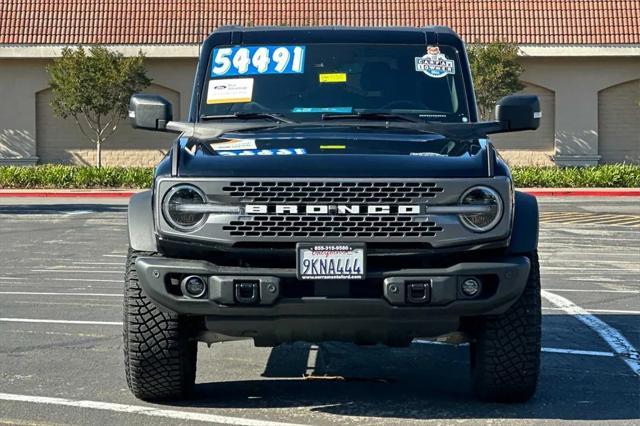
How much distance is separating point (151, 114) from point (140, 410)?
78.1 inches

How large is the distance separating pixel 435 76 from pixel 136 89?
28789mm

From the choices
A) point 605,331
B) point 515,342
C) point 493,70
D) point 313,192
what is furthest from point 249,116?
point 493,70

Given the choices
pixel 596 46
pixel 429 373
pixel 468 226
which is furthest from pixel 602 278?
pixel 596 46

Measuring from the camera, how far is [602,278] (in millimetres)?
13336

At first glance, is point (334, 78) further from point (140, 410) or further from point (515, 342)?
point (140, 410)

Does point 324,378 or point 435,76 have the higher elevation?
point 435,76

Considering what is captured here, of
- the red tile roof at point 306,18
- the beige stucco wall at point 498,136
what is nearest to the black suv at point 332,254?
the red tile roof at point 306,18

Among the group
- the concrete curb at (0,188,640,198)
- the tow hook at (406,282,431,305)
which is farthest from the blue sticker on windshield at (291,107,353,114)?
the concrete curb at (0,188,640,198)

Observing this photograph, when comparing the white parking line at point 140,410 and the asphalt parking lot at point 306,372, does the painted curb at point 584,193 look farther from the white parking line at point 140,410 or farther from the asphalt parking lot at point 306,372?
the white parking line at point 140,410

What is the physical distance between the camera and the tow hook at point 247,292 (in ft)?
19.9

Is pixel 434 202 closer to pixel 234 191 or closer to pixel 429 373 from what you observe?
pixel 234 191

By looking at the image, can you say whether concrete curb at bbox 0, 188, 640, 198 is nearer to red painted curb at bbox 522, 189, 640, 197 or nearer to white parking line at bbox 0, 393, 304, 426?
red painted curb at bbox 522, 189, 640, 197

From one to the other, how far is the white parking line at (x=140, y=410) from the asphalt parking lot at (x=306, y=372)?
1cm

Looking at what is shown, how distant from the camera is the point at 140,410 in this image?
21.9ft
